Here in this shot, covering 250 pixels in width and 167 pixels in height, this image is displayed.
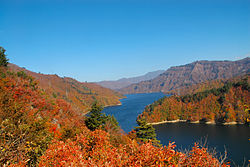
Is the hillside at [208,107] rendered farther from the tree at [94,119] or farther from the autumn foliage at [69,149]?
the autumn foliage at [69,149]

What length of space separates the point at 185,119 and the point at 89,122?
325 feet

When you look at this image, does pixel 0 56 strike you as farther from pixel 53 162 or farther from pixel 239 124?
pixel 239 124

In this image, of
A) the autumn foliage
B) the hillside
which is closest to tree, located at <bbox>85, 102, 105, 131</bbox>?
the autumn foliage

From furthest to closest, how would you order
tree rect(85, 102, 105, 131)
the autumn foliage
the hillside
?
the hillside → tree rect(85, 102, 105, 131) → the autumn foliage

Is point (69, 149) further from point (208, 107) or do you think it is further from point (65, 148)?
point (208, 107)

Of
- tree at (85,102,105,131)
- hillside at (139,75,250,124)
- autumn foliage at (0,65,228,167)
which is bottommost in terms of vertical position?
hillside at (139,75,250,124)

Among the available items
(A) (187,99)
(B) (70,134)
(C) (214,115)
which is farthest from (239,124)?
(B) (70,134)

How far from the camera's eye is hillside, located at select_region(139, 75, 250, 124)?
9831 cm

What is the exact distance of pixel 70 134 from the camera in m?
17.9

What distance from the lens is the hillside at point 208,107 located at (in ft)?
323

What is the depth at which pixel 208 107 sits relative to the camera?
112 metres

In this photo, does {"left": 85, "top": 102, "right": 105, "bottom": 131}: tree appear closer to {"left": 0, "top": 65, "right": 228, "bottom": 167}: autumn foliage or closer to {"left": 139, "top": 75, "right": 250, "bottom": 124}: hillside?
{"left": 0, "top": 65, "right": 228, "bottom": 167}: autumn foliage

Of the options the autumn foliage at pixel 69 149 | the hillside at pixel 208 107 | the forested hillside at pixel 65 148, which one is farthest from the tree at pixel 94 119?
the hillside at pixel 208 107

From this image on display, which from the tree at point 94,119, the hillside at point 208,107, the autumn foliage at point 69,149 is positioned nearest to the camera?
the autumn foliage at point 69,149
